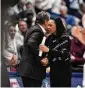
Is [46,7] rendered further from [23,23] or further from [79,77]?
[79,77]

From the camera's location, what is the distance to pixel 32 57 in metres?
3.12

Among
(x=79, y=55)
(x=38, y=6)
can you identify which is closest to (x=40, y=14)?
(x=38, y=6)

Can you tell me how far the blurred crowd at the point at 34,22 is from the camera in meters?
3.10

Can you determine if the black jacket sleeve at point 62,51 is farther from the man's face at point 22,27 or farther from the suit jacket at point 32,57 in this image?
the man's face at point 22,27

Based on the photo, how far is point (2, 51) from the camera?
311 cm

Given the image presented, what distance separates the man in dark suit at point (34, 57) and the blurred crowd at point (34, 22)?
4cm

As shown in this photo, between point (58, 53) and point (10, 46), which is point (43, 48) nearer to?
point (58, 53)

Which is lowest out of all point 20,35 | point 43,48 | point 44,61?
point 44,61

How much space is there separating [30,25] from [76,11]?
0.42 m

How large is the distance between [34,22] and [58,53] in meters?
0.33

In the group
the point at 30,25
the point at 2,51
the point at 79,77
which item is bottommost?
the point at 79,77

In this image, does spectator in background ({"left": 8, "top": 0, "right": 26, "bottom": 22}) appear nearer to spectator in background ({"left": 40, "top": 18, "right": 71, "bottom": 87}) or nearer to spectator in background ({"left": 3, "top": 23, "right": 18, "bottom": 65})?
spectator in background ({"left": 3, "top": 23, "right": 18, "bottom": 65})

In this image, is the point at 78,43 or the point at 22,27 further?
the point at 78,43

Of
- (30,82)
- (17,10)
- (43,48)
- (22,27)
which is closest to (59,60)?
(43,48)
